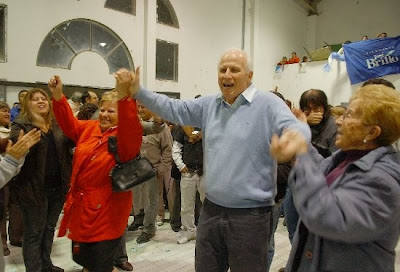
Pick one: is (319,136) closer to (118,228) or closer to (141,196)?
(118,228)

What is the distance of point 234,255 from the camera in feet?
5.23

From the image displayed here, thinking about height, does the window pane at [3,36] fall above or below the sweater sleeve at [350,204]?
above

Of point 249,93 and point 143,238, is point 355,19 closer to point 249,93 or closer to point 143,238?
point 143,238

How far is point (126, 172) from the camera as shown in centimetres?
186

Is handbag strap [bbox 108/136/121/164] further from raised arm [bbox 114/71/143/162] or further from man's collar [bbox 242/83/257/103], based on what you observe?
man's collar [bbox 242/83/257/103]

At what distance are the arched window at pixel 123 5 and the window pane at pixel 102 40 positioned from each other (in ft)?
1.74

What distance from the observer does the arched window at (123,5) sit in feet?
23.2

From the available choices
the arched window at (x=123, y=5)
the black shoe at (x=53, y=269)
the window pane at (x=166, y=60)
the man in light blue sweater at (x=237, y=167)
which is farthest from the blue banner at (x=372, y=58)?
the black shoe at (x=53, y=269)

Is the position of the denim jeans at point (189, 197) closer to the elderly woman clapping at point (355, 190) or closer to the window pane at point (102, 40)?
the elderly woman clapping at point (355, 190)

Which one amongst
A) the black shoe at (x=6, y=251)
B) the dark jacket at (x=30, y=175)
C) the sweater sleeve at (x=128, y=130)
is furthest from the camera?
the black shoe at (x=6, y=251)

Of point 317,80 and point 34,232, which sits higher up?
point 317,80

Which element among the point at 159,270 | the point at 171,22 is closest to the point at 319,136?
the point at 159,270

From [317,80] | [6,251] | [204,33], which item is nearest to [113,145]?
[6,251]

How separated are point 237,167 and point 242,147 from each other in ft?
0.33
